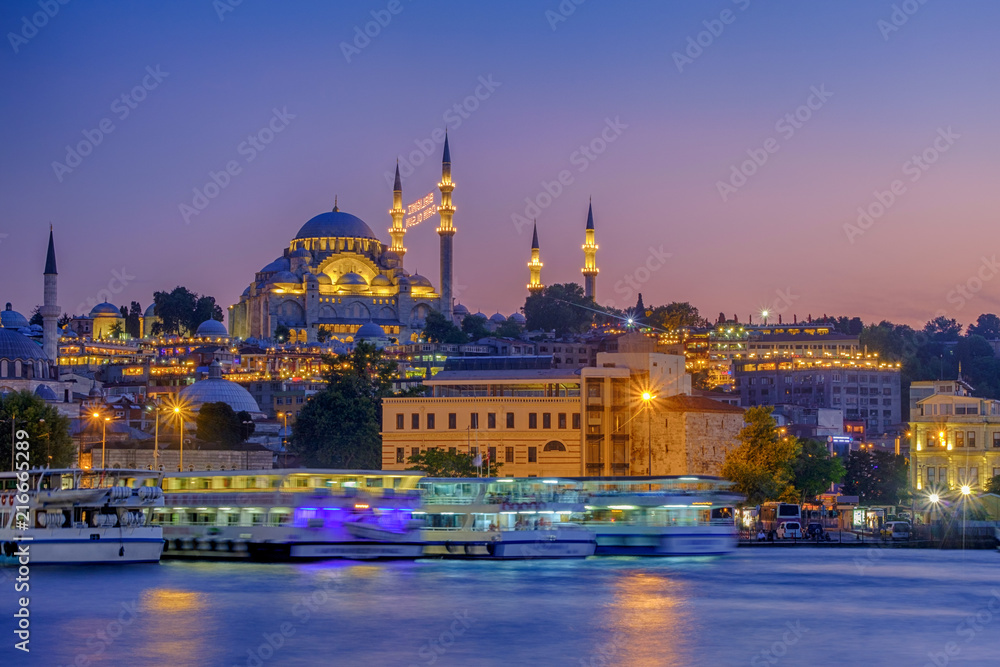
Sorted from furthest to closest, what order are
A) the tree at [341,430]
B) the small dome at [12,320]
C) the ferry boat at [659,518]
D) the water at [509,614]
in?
the small dome at [12,320] → the tree at [341,430] → the ferry boat at [659,518] → the water at [509,614]

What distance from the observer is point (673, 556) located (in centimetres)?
5584

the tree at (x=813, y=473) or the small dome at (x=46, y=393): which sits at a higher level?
the small dome at (x=46, y=393)

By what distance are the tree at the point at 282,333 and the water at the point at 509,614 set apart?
111014 mm

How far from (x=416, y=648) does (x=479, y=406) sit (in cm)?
3707

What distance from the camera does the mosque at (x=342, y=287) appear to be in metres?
166

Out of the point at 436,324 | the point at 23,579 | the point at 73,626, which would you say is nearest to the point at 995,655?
the point at 73,626

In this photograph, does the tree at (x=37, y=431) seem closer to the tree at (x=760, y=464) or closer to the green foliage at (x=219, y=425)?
the green foliage at (x=219, y=425)

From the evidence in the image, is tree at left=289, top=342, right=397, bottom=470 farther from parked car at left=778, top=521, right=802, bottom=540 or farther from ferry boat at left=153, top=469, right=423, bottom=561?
ferry boat at left=153, top=469, right=423, bottom=561

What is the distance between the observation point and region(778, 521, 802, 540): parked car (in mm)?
64562

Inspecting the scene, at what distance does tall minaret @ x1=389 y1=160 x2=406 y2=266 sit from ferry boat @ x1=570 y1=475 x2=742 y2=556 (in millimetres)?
124483

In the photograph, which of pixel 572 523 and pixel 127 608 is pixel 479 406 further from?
pixel 127 608

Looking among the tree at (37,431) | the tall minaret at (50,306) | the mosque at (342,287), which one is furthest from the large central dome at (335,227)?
the tree at (37,431)

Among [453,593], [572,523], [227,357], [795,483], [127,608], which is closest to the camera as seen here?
[127,608]

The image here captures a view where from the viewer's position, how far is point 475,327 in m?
173
